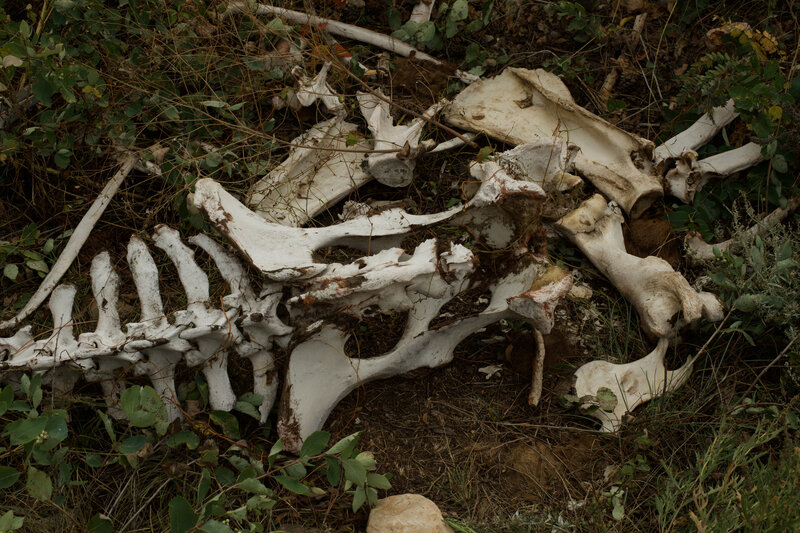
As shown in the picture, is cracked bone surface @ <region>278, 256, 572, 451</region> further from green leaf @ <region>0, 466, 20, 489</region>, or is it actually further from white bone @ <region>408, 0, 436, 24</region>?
white bone @ <region>408, 0, 436, 24</region>

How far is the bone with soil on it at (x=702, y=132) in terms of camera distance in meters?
3.01

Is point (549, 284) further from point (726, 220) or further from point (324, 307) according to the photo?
point (726, 220)

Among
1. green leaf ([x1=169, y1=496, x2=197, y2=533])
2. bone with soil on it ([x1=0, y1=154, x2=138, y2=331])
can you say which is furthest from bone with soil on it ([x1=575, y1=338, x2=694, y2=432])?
bone with soil on it ([x1=0, y1=154, x2=138, y2=331])

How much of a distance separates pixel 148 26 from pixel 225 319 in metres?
1.71

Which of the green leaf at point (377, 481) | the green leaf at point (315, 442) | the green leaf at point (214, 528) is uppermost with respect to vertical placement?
the green leaf at point (315, 442)

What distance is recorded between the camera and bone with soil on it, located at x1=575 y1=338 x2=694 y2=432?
2.53 m

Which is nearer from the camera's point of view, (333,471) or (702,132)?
(333,471)

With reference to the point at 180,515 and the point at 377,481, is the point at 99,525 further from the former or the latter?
the point at 377,481

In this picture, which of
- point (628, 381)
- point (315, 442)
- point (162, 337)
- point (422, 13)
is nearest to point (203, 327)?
point (162, 337)

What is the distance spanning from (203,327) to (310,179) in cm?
93

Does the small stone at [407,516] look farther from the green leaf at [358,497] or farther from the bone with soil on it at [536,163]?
the bone with soil on it at [536,163]

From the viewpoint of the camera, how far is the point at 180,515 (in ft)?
6.21

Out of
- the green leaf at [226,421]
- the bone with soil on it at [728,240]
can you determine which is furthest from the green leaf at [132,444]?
the bone with soil on it at [728,240]

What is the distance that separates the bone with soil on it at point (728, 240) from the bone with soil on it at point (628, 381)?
1.51 feet
